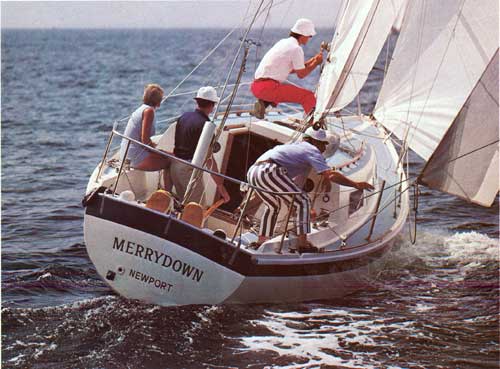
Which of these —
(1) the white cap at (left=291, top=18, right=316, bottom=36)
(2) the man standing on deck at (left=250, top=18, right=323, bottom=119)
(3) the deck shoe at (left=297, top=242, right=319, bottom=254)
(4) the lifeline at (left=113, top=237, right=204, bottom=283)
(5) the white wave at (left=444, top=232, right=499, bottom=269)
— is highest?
(1) the white cap at (left=291, top=18, right=316, bottom=36)

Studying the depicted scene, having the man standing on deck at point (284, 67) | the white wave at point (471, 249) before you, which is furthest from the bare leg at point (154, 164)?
the white wave at point (471, 249)

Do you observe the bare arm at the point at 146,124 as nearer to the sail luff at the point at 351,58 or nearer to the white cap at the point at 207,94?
the white cap at the point at 207,94

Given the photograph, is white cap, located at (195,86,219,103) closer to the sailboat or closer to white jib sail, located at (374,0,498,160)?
the sailboat

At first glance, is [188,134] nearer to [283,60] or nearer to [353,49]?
[283,60]

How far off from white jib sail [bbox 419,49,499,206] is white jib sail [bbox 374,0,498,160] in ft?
1.71

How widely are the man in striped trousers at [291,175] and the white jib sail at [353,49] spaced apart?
5.30ft

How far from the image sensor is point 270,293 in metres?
7.26

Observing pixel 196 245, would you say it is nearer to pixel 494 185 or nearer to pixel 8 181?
pixel 494 185

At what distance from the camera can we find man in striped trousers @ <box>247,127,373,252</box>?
277 inches

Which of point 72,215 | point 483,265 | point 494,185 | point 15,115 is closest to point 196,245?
point 494,185

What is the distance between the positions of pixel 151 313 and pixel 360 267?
222 centimetres

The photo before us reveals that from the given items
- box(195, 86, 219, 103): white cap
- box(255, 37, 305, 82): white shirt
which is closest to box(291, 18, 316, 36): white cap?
box(255, 37, 305, 82): white shirt

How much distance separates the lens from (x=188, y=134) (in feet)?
25.6

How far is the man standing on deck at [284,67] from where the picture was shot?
841 centimetres
